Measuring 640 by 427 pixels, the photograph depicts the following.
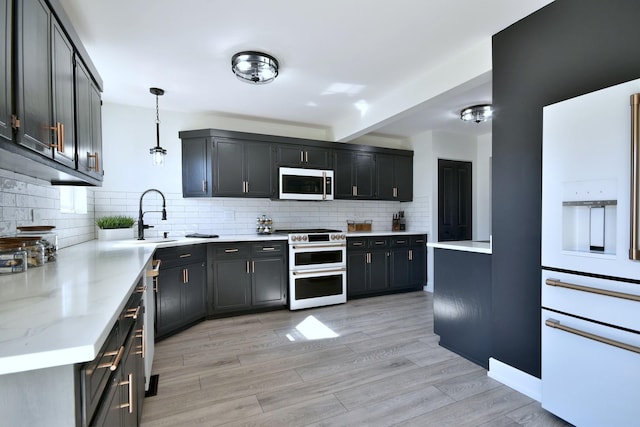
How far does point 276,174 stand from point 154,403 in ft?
9.49

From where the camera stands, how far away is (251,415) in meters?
1.89

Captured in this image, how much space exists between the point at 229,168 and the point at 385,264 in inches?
103

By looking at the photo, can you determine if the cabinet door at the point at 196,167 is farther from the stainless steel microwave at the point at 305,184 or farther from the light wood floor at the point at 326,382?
the light wood floor at the point at 326,382

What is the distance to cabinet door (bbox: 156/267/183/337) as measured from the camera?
2.97 metres

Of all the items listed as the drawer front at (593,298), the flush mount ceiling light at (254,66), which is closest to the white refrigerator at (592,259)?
the drawer front at (593,298)

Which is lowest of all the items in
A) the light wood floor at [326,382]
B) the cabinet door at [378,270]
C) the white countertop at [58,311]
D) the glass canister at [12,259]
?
the light wood floor at [326,382]

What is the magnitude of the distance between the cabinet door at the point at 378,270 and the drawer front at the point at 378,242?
7cm

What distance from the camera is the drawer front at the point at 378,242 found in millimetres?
4570

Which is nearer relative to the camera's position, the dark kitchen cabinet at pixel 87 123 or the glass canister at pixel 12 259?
the glass canister at pixel 12 259

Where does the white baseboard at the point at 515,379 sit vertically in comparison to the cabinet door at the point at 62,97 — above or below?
below

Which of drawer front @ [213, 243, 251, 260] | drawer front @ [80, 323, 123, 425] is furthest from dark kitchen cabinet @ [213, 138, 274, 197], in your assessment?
drawer front @ [80, 323, 123, 425]

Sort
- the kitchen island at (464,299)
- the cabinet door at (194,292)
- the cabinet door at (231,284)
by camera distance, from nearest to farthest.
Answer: the kitchen island at (464,299), the cabinet door at (194,292), the cabinet door at (231,284)

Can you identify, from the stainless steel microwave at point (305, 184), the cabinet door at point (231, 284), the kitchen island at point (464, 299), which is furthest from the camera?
the stainless steel microwave at point (305, 184)

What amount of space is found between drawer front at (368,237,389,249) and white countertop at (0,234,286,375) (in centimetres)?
339
